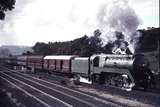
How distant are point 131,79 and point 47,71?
25.1 m

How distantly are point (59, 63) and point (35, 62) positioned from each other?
14.0m

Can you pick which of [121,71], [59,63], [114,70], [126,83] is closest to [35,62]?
[59,63]

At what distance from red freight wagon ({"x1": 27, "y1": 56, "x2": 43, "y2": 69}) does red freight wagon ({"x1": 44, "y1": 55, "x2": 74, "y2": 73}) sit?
2737 millimetres

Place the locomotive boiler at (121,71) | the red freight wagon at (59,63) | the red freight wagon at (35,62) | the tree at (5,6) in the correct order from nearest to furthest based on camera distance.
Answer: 1. the tree at (5,6)
2. the locomotive boiler at (121,71)
3. the red freight wagon at (59,63)
4. the red freight wagon at (35,62)

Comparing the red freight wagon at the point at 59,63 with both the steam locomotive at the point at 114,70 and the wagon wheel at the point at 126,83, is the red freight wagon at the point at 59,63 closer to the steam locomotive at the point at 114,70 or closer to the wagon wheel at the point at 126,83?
the steam locomotive at the point at 114,70

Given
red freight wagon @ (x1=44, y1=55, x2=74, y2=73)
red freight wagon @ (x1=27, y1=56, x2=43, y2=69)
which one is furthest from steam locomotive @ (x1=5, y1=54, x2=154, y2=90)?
red freight wagon @ (x1=27, y1=56, x2=43, y2=69)

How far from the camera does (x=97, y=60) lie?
1118 inches

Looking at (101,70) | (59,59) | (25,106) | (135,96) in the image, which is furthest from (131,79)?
(59,59)

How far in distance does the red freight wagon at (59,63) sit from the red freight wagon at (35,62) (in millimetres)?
2737

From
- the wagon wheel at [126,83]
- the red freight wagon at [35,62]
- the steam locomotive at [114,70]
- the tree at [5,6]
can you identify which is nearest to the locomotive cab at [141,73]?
the steam locomotive at [114,70]

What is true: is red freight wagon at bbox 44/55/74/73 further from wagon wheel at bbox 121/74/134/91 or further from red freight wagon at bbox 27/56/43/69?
wagon wheel at bbox 121/74/134/91

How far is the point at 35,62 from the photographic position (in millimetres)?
52156

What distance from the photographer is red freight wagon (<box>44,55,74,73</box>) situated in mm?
35938

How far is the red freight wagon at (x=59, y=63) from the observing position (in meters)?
35.9
